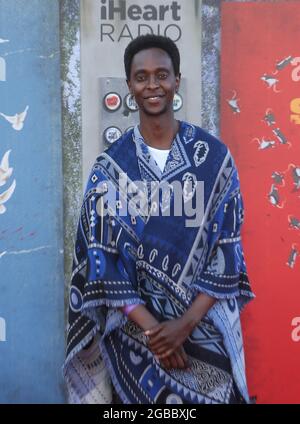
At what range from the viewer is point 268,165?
10.3 feet

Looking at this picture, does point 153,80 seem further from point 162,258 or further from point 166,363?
point 166,363

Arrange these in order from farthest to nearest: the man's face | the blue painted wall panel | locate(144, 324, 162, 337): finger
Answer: the blue painted wall panel → the man's face → locate(144, 324, 162, 337): finger

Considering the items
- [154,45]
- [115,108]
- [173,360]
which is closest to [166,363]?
[173,360]

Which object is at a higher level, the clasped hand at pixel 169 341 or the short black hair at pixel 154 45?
the short black hair at pixel 154 45

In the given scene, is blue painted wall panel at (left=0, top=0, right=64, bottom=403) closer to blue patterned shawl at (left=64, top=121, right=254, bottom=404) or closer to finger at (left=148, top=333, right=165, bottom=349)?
blue patterned shawl at (left=64, top=121, right=254, bottom=404)

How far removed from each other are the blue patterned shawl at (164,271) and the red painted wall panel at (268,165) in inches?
32.3

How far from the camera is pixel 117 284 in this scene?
221cm

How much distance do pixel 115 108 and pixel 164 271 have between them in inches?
42.7

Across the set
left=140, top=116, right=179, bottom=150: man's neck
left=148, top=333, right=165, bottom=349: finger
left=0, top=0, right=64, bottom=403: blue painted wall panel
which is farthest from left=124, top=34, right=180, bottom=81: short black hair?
left=148, top=333, right=165, bottom=349: finger

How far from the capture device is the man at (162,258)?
2215 mm

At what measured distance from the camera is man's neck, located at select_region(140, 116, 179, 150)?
2.33 m

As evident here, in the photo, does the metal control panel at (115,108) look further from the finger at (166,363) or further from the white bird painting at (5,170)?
the finger at (166,363)

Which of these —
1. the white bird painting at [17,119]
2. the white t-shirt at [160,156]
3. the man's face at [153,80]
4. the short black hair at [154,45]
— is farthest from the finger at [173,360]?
the white bird painting at [17,119]

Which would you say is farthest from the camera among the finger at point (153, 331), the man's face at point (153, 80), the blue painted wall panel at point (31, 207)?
the blue painted wall panel at point (31, 207)
